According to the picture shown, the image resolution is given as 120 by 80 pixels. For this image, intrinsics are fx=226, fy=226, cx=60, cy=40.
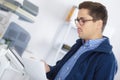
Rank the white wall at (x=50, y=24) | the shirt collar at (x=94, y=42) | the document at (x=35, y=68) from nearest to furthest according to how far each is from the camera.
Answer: the document at (x=35, y=68) → the shirt collar at (x=94, y=42) → the white wall at (x=50, y=24)

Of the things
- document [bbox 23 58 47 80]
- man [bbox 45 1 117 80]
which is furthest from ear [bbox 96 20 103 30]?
document [bbox 23 58 47 80]

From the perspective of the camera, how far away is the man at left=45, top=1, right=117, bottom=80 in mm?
1414

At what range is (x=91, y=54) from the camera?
4.99 feet

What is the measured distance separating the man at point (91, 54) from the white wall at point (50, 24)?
4.51ft

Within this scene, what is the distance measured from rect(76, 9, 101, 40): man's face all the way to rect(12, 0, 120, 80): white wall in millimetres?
1450

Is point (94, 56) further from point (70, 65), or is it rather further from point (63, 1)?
point (63, 1)

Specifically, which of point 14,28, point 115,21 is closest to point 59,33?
point 115,21

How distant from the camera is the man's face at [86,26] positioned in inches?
61.8

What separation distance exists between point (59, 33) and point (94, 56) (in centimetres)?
166

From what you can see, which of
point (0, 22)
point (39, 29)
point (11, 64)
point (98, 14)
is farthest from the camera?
point (39, 29)

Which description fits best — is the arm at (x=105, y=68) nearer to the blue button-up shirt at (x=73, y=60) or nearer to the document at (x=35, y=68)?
the blue button-up shirt at (x=73, y=60)

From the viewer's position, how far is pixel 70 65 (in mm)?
1602

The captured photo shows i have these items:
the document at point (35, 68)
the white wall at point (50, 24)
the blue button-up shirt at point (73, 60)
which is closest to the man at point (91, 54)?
the blue button-up shirt at point (73, 60)

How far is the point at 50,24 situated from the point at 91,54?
63.2 inches
